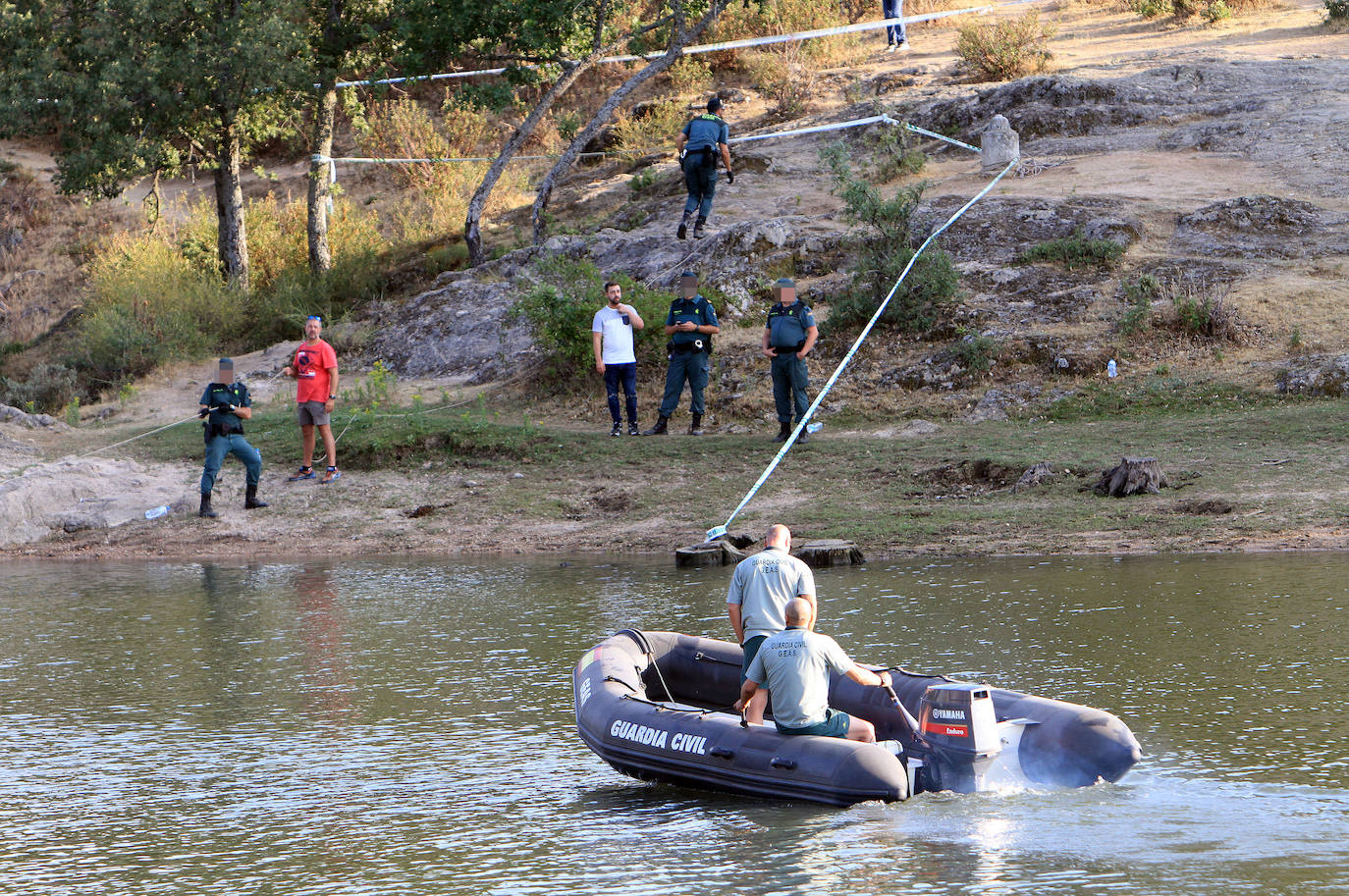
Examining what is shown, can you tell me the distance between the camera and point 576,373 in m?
20.0

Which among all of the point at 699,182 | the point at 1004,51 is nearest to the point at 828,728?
the point at 699,182

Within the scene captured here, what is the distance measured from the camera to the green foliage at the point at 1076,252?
789 inches

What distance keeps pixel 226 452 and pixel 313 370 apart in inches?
52.3

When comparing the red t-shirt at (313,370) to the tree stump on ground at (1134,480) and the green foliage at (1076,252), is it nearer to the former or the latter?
the tree stump on ground at (1134,480)

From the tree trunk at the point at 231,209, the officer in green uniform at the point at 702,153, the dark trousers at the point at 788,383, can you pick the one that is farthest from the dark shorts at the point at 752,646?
the tree trunk at the point at 231,209

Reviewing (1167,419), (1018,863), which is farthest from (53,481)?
(1018,863)

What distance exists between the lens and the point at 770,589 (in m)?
7.53

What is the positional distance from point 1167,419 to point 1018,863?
38.5 feet

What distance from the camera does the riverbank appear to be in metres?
13.1

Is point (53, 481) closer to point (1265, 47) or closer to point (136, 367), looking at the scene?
point (136, 367)

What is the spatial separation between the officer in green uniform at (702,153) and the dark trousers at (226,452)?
8.09 metres

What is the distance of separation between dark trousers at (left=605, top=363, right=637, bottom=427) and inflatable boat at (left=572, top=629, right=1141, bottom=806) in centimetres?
1021

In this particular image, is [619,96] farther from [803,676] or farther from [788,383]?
[803,676]

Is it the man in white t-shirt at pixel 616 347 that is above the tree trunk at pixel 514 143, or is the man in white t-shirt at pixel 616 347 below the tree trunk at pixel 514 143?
below
